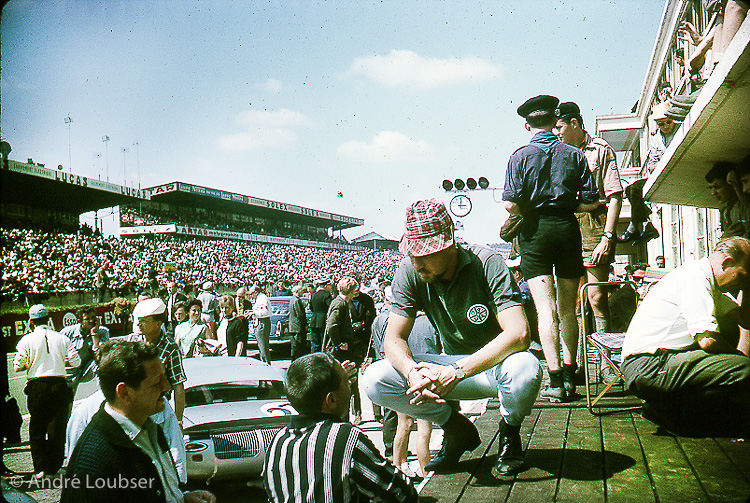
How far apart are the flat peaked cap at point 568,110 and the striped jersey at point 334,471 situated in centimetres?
396

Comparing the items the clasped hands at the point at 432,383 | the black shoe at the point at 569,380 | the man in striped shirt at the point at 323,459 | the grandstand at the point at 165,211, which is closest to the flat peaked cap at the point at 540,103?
the black shoe at the point at 569,380

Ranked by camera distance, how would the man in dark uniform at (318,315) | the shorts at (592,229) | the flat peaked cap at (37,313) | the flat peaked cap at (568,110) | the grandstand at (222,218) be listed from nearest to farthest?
the flat peaked cap at (568,110)
the shorts at (592,229)
the flat peaked cap at (37,313)
the man in dark uniform at (318,315)
the grandstand at (222,218)

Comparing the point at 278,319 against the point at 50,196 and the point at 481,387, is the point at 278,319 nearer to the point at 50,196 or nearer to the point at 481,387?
the point at 481,387

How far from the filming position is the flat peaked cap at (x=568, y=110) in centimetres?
513

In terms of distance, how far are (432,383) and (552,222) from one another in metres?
1.83

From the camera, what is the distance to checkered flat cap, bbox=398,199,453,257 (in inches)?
114

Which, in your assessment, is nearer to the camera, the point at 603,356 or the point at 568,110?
the point at 603,356

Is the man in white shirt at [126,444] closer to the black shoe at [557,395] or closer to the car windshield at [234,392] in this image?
the black shoe at [557,395]

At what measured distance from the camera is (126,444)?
2207mm

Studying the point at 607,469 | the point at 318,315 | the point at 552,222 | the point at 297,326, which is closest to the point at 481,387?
the point at 607,469

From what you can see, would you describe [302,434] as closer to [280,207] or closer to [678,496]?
[678,496]

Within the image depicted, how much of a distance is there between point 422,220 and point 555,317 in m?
1.55

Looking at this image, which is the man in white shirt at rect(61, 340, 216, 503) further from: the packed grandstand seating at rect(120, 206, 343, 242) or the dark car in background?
the packed grandstand seating at rect(120, 206, 343, 242)

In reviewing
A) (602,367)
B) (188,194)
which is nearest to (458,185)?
(602,367)
